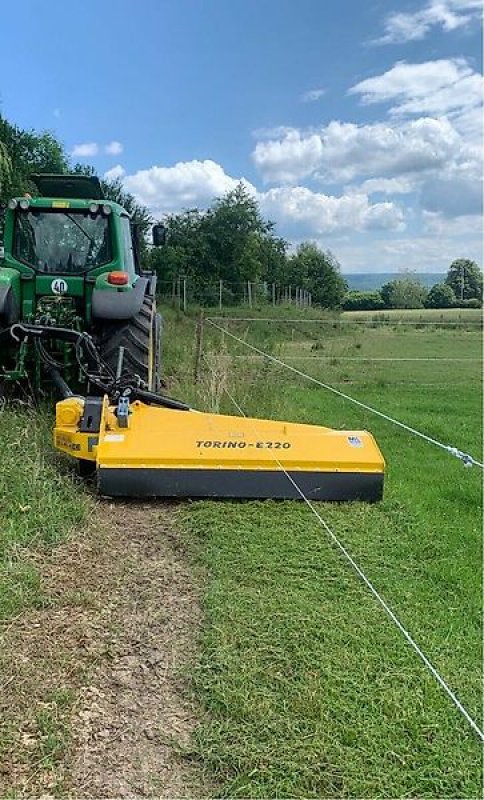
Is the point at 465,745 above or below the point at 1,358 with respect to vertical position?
below

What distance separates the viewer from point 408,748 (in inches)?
93.7

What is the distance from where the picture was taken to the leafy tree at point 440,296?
155 ft

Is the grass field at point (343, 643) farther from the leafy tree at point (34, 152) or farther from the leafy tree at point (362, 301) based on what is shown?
the leafy tree at point (362, 301)

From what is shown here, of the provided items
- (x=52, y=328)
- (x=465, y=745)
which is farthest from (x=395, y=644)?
(x=52, y=328)

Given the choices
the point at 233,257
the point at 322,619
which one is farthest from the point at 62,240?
the point at 233,257

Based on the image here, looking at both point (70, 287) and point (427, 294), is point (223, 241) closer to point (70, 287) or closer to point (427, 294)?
point (427, 294)

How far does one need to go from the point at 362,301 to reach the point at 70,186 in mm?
47846

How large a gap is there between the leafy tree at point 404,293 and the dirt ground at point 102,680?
4644 cm

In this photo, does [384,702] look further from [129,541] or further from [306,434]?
[306,434]

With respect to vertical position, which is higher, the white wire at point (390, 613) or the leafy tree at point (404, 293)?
the leafy tree at point (404, 293)

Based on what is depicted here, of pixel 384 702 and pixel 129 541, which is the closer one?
pixel 384 702

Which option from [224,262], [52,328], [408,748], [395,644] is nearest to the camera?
[408,748]

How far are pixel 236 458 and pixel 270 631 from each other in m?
1.74

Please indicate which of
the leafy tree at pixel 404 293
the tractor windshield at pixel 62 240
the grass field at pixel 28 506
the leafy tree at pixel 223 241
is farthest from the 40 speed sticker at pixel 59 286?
the leafy tree at pixel 404 293
